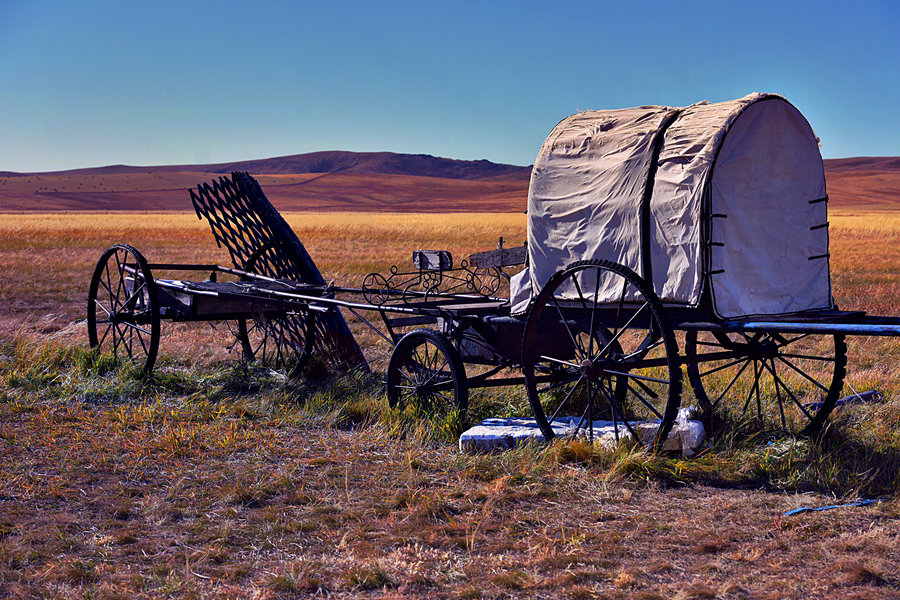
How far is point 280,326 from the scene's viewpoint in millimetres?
9195

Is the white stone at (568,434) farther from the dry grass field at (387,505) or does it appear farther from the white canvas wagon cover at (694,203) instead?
the white canvas wagon cover at (694,203)

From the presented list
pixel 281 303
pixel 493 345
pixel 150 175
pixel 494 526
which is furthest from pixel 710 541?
pixel 150 175

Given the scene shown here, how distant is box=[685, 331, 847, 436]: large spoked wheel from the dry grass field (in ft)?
1.19

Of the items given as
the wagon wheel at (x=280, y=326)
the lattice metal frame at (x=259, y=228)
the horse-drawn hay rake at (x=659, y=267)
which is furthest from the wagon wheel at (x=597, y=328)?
the lattice metal frame at (x=259, y=228)

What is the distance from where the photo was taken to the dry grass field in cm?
363

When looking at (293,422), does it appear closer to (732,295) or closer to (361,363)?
(361,363)

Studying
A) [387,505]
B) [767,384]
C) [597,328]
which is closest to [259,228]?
[597,328]

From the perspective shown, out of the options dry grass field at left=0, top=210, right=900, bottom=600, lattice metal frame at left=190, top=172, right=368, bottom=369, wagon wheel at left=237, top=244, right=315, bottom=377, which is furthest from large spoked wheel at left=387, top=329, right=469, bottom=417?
lattice metal frame at left=190, top=172, right=368, bottom=369

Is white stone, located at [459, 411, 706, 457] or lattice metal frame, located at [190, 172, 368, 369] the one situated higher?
lattice metal frame, located at [190, 172, 368, 369]

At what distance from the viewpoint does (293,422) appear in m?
6.57

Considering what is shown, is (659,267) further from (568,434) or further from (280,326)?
(280,326)

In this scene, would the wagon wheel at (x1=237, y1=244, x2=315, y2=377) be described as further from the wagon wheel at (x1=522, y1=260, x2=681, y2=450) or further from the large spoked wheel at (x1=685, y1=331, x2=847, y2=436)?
the large spoked wheel at (x1=685, y1=331, x2=847, y2=436)

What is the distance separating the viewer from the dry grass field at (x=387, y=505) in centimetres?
363

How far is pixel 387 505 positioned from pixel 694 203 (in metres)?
2.67
